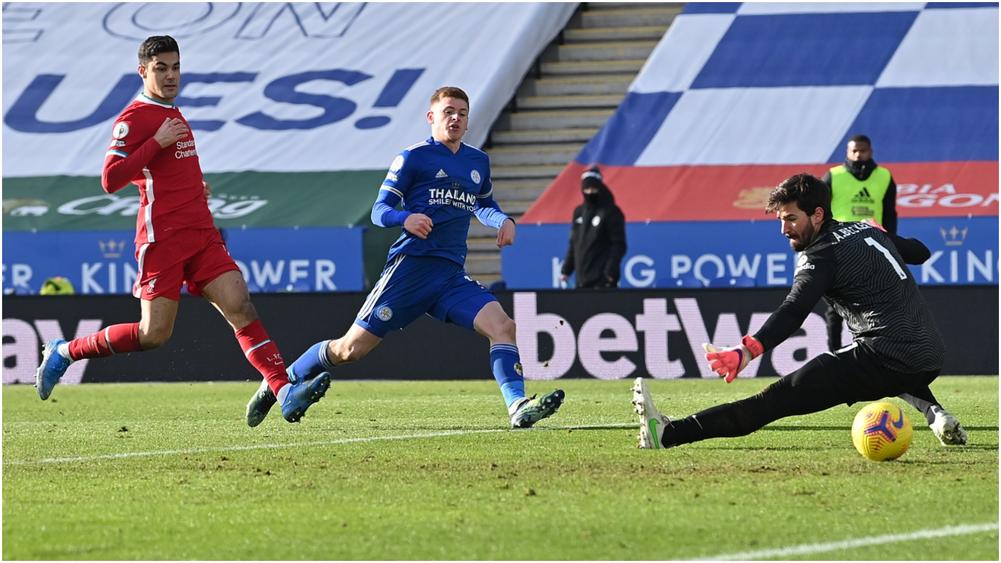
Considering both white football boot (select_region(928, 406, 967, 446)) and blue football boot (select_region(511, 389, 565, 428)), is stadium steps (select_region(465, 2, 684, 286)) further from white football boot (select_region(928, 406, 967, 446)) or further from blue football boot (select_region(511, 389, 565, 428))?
white football boot (select_region(928, 406, 967, 446))

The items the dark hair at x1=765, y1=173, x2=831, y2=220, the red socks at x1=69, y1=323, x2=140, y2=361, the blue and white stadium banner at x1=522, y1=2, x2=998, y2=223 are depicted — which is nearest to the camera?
the dark hair at x1=765, y1=173, x2=831, y2=220

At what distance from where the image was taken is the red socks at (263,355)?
9062 mm

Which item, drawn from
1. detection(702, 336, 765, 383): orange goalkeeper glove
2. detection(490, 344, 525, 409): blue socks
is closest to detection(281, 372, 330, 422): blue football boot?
detection(490, 344, 525, 409): blue socks

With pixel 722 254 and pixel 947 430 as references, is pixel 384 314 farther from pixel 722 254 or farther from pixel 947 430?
pixel 722 254

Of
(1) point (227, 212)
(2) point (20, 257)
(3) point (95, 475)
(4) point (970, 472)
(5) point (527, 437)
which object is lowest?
(2) point (20, 257)

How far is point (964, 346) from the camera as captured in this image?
15.1 metres

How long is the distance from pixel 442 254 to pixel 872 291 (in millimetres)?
2555

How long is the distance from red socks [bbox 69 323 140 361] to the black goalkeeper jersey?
151 inches

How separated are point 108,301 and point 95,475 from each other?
8808 mm

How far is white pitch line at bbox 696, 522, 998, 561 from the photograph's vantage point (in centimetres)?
505

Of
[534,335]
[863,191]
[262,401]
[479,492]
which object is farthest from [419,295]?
[534,335]

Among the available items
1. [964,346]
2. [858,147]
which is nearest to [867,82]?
[964,346]

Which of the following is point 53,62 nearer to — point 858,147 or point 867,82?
point 867,82

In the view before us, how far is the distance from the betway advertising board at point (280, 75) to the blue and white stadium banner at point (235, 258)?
1965 mm
